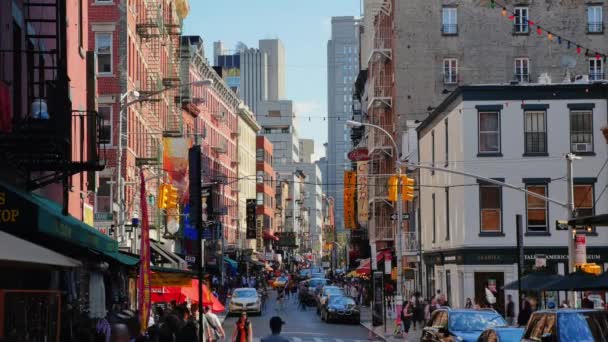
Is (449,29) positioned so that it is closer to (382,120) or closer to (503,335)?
(382,120)

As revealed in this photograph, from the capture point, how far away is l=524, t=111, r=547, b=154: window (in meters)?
50.3

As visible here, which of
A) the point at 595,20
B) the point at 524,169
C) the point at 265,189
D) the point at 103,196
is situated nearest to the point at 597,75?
the point at 595,20

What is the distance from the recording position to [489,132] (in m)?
50.9

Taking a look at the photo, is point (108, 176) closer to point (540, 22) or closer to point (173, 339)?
point (540, 22)

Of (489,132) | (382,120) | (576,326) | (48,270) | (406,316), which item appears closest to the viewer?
(576,326)

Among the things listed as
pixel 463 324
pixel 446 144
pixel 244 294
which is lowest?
pixel 244 294

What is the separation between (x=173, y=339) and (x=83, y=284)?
27.4ft

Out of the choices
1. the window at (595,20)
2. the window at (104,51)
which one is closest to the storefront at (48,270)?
the window at (104,51)

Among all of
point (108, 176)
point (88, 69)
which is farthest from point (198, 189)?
point (108, 176)

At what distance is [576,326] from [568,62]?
5397 centimetres

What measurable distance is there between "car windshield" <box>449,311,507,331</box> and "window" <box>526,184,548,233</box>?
71.4 ft

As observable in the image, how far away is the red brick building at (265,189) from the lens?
488ft

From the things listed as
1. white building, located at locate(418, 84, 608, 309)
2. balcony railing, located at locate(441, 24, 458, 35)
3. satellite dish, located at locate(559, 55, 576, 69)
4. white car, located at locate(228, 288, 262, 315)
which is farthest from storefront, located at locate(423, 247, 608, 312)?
balcony railing, located at locate(441, 24, 458, 35)

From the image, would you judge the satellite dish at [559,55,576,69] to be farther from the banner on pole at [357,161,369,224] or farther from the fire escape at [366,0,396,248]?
the banner on pole at [357,161,369,224]
